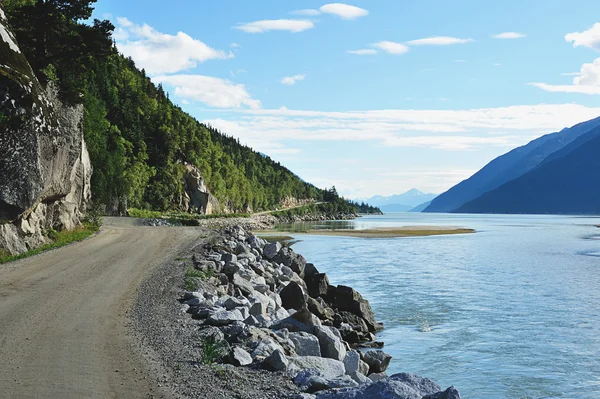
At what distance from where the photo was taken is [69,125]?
32.6 meters

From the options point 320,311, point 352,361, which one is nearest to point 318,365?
point 352,361

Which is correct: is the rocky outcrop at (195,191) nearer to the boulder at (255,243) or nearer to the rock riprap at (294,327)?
the boulder at (255,243)

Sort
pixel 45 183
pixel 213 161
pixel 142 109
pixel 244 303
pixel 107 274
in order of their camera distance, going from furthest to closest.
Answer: pixel 213 161, pixel 142 109, pixel 45 183, pixel 107 274, pixel 244 303

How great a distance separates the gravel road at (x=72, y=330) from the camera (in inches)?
349

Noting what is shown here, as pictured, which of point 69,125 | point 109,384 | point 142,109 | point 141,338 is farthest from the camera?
point 142,109

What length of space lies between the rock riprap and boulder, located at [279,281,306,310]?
4 cm

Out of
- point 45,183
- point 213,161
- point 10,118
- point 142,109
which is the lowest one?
point 45,183

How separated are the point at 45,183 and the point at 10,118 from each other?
3508 millimetres

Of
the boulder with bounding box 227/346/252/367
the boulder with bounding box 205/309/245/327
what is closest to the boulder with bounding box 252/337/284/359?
the boulder with bounding box 227/346/252/367

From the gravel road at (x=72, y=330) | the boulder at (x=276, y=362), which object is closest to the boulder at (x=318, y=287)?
the gravel road at (x=72, y=330)

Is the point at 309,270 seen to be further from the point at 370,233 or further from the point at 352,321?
the point at 370,233

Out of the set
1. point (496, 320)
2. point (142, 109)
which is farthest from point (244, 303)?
point (142, 109)

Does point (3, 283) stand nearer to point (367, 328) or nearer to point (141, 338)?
point (141, 338)

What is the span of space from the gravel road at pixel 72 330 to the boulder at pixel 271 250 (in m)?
10.5
